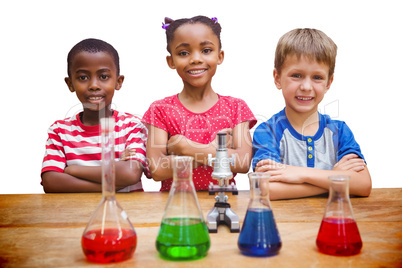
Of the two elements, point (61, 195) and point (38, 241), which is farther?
point (61, 195)

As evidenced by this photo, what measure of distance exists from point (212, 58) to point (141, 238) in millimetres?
993

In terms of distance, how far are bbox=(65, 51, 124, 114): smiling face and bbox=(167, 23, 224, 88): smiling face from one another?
12.7 inches

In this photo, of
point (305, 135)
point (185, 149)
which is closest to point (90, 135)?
point (185, 149)

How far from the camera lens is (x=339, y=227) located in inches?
43.8

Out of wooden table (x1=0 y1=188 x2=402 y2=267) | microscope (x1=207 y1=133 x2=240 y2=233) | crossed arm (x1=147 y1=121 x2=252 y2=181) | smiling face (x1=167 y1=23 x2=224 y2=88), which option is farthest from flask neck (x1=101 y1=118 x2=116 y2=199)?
smiling face (x1=167 y1=23 x2=224 y2=88)

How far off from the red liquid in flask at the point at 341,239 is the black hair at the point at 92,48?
4.53 feet

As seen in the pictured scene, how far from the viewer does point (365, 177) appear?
179cm

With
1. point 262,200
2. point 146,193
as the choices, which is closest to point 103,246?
point 262,200

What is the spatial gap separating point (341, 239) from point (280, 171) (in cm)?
67

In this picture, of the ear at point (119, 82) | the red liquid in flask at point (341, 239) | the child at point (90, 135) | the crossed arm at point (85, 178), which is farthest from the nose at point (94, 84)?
the red liquid in flask at point (341, 239)

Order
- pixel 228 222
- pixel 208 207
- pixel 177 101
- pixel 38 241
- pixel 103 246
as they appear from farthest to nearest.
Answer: pixel 177 101, pixel 208 207, pixel 228 222, pixel 38 241, pixel 103 246

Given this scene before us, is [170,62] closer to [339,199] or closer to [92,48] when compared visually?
[92,48]

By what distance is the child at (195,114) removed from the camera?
1.93 m

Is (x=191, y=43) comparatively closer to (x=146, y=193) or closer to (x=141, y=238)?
(x=146, y=193)
